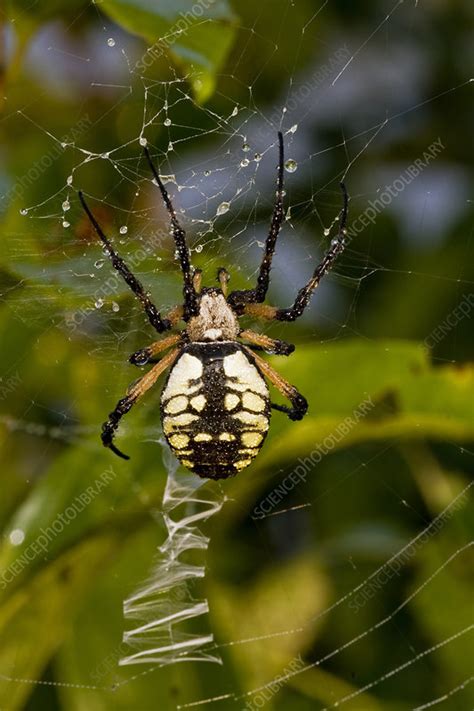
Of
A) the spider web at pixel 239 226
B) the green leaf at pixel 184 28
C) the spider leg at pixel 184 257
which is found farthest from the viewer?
the spider web at pixel 239 226

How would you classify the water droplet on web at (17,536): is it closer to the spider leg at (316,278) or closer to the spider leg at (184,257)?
the spider leg at (184,257)

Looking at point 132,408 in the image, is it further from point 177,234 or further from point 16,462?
point 177,234

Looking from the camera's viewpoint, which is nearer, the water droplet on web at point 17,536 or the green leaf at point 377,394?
the water droplet on web at point 17,536

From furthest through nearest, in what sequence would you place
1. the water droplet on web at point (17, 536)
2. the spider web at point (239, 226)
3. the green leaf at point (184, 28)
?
the spider web at point (239, 226)
the water droplet on web at point (17, 536)
the green leaf at point (184, 28)

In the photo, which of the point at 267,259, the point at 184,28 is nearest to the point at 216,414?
the point at 267,259

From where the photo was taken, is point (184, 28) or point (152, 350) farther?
point (152, 350)

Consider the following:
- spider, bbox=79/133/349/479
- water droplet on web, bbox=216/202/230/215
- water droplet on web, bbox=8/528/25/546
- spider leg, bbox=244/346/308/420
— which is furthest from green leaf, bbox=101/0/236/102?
water droplet on web, bbox=8/528/25/546

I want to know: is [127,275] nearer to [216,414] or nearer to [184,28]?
[216,414]

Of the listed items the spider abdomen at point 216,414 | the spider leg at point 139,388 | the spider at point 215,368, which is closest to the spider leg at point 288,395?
the spider at point 215,368
